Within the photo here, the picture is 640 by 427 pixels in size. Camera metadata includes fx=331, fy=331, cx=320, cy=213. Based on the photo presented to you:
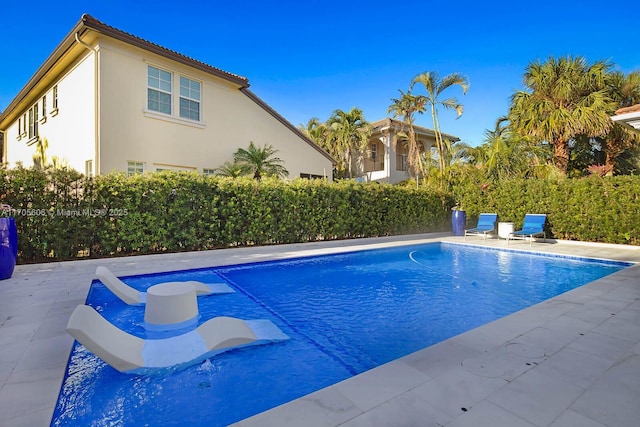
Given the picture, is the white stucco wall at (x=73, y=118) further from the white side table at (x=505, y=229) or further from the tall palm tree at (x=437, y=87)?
the tall palm tree at (x=437, y=87)

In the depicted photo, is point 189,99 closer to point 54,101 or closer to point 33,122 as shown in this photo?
point 54,101

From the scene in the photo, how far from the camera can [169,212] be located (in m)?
10.2

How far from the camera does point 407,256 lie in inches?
472

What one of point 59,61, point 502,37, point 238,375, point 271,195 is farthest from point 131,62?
point 502,37

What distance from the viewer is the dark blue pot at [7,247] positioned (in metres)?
6.79

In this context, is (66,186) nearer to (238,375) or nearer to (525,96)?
(238,375)

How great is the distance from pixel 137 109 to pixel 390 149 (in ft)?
64.9

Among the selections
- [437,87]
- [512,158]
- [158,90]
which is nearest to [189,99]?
[158,90]

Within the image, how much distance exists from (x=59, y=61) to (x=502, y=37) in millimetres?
19742

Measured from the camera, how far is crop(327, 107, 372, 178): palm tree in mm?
25734

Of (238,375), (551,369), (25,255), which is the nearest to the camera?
(551,369)

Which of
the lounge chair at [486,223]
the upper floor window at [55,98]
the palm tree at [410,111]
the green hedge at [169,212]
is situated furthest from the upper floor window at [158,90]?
the palm tree at [410,111]

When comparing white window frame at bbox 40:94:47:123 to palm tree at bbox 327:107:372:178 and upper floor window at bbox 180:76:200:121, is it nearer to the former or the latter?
upper floor window at bbox 180:76:200:121

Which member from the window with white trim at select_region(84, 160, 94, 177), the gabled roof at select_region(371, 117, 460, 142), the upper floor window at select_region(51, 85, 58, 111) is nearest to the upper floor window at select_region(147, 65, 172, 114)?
the window with white trim at select_region(84, 160, 94, 177)
